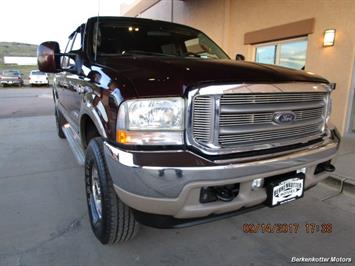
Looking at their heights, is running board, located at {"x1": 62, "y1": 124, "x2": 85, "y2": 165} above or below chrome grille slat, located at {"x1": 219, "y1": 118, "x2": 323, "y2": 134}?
below

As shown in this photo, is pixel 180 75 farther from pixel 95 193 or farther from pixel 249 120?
pixel 95 193

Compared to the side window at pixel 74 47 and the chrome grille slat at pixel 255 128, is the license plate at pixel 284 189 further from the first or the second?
the side window at pixel 74 47

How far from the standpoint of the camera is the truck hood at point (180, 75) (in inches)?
66.4

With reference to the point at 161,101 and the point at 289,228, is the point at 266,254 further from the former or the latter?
the point at 161,101

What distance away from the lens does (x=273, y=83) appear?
1.88 meters

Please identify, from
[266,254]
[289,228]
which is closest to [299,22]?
[289,228]

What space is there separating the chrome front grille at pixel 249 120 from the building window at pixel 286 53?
458 centimetres

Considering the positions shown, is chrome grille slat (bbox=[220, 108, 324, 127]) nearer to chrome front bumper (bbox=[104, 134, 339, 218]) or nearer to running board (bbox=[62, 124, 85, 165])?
chrome front bumper (bbox=[104, 134, 339, 218])

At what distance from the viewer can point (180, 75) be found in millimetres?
1759

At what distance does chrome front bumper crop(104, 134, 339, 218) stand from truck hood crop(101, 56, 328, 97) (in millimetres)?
377

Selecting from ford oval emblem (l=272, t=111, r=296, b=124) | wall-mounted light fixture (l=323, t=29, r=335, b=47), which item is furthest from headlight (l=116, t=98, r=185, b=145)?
wall-mounted light fixture (l=323, t=29, r=335, b=47)

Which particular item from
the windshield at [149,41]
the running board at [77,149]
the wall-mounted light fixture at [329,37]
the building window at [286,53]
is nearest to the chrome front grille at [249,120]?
the windshield at [149,41]

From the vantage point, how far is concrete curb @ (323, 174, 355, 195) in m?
3.32

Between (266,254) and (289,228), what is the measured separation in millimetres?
481
